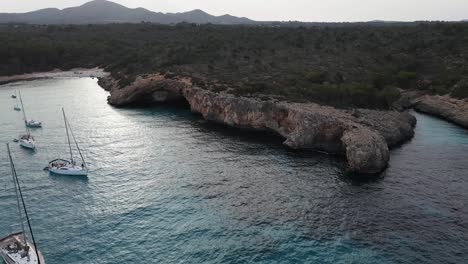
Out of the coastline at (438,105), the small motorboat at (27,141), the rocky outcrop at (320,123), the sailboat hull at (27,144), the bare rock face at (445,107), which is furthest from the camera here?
the coastline at (438,105)

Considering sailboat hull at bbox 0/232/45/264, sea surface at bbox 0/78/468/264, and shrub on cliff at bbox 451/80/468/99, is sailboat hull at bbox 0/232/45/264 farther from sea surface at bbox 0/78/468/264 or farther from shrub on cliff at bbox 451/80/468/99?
shrub on cliff at bbox 451/80/468/99

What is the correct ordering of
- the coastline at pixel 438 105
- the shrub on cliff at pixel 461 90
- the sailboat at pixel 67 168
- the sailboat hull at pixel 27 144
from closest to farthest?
the sailboat at pixel 67 168, the sailboat hull at pixel 27 144, the coastline at pixel 438 105, the shrub on cliff at pixel 461 90

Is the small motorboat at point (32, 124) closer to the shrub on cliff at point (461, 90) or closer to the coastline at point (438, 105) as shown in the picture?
the coastline at point (438, 105)

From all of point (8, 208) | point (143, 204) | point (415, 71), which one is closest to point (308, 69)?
point (415, 71)

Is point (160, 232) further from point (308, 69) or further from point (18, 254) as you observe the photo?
point (308, 69)

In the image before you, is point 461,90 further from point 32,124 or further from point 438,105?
point 32,124

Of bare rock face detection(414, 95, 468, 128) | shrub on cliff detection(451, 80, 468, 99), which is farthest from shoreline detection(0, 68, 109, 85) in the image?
shrub on cliff detection(451, 80, 468, 99)

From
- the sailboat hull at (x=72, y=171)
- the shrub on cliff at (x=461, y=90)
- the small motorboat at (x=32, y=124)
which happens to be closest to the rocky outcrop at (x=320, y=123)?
the shrub on cliff at (x=461, y=90)

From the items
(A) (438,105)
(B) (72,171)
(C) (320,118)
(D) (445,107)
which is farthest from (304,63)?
(B) (72,171)
